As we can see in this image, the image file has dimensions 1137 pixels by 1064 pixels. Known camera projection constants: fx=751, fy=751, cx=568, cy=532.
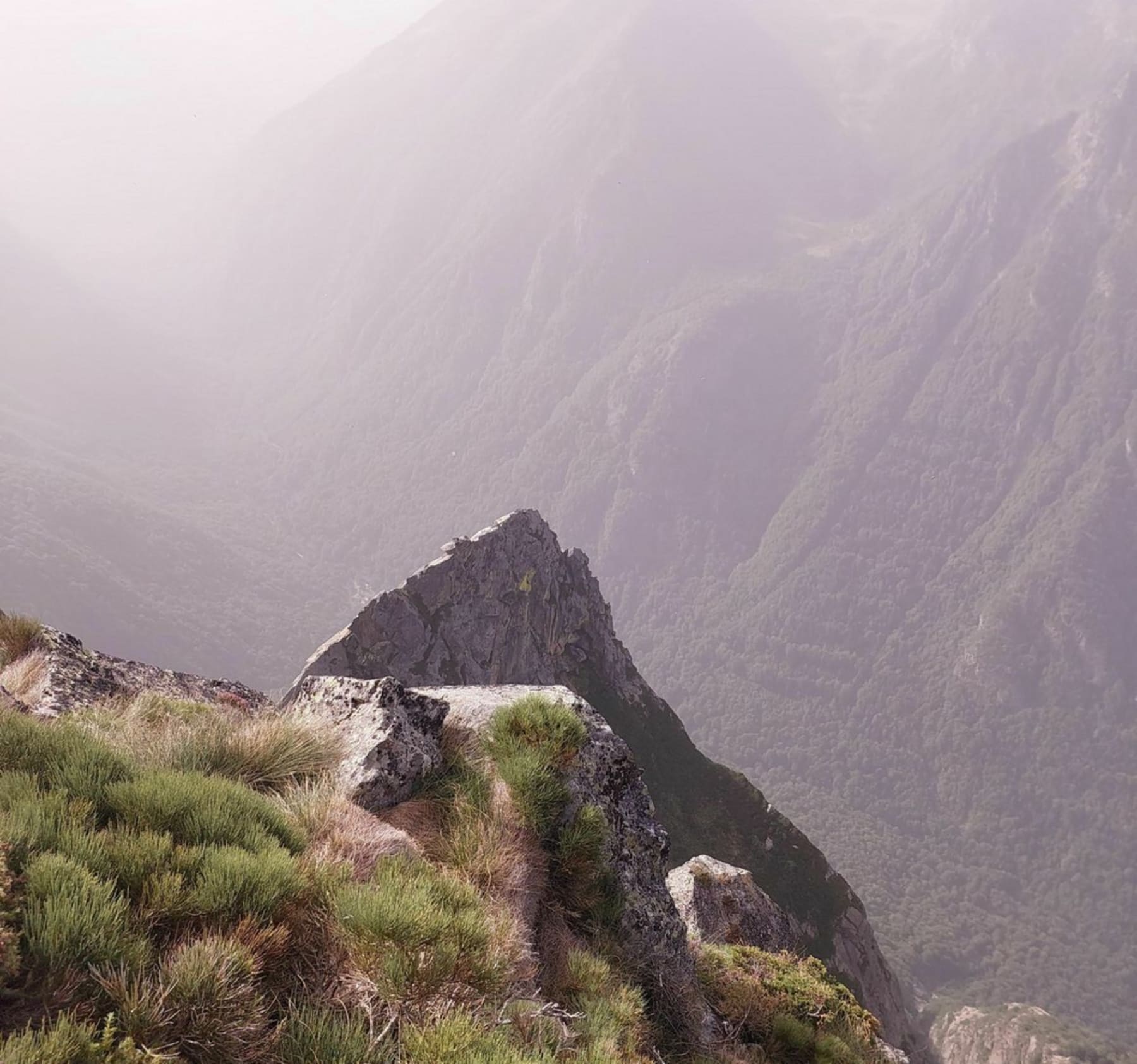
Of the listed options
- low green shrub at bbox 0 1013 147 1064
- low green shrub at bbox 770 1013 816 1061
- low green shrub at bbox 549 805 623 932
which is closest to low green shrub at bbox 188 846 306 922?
low green shrub at bbox 0 1013 147 1064

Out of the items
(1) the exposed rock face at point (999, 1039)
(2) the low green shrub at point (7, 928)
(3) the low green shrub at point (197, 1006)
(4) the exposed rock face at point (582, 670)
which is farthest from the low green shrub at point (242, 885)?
(1) the exposed rock face at point (999, 1039)

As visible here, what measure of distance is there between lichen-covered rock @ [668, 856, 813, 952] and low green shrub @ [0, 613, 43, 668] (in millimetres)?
16568

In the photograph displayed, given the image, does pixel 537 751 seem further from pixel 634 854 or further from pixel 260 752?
pixel 260 752

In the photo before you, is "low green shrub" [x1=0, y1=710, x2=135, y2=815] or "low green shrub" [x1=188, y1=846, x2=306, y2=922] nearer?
"low green shrub" [x1=188, y1=846, x2=306, y2=922]

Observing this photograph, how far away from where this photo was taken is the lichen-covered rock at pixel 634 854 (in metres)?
10.6

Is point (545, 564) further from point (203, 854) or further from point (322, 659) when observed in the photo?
point (203, 854)

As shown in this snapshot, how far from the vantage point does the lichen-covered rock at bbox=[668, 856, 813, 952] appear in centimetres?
2180

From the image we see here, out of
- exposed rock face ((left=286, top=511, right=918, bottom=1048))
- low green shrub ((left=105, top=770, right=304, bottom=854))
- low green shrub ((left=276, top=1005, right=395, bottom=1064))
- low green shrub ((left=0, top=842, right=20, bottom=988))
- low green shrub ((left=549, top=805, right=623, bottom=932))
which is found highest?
exposed rock face ((left=286, top=511, right=918, bottom=1048))

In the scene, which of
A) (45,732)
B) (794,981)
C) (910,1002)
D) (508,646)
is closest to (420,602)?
(508,646)

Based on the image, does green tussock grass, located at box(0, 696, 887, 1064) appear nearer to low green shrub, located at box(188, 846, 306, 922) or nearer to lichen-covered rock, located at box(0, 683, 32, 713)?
low green shrub, located at box(188, 846, 306, 922)

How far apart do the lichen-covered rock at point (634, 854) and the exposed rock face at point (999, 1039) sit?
8295 centimetres

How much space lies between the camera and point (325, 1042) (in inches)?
223

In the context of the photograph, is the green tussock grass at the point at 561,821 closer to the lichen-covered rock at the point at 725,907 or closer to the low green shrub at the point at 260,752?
the low green shrub at the point at 260,752

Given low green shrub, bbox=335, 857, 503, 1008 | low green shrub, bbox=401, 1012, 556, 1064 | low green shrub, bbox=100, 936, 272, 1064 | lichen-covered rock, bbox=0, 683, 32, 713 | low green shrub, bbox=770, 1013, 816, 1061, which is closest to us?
low green shrub, bbox=100, 936, 272, 1064
